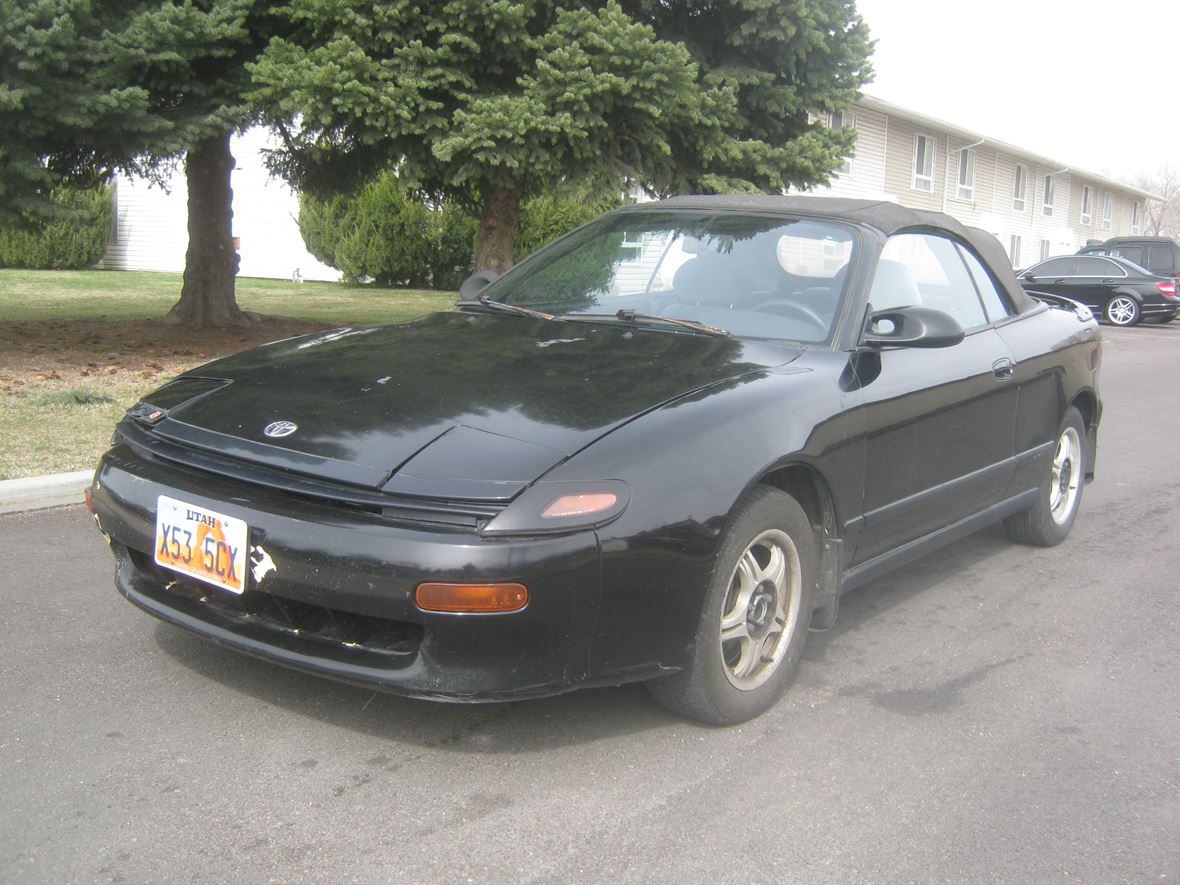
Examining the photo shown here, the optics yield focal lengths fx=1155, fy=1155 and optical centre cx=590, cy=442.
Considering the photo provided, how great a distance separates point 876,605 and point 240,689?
8.19ft

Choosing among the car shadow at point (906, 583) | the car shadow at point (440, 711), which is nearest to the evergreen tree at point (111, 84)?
the car shadow at point (440, 711)

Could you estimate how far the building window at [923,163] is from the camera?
3584cm

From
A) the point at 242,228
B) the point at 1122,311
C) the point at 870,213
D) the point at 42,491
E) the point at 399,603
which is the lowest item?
the point at 1122,311

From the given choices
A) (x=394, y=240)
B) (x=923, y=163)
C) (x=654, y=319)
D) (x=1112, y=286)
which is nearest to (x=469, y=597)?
(x=654, y=319)

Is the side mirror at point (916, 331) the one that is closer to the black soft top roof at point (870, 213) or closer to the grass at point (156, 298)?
the black soft top roof at point (870, 213)

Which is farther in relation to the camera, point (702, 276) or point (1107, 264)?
point (1107, 264)

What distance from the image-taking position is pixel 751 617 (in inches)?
133

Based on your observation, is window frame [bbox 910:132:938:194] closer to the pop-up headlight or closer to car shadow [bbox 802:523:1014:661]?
car shadow [bbox 802:523:1014:661]

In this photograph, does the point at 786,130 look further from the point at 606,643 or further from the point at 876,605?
the point at 606,643

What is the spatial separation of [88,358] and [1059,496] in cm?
840

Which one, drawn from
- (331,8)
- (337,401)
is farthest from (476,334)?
(331,8)

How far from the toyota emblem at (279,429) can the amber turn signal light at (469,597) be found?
660 millimetres

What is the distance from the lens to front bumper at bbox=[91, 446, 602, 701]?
2.74m

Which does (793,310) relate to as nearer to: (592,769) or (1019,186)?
(592,769)
